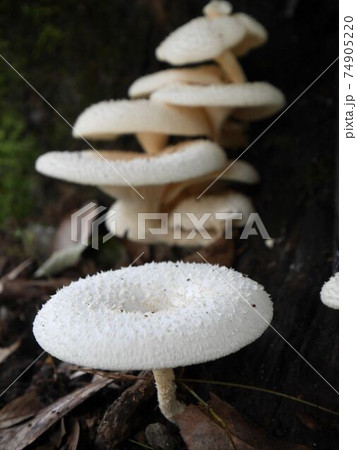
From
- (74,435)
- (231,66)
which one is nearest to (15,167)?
(231,66)

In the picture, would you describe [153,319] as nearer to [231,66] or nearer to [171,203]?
[171,203]

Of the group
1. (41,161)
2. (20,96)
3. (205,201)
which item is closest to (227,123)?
(205,201)

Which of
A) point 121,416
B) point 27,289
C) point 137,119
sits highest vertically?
point 137,119

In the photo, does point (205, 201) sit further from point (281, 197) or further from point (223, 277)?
point (223, 277)

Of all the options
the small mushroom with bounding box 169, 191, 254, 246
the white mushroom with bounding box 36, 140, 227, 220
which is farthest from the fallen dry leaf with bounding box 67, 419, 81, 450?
the small mushroom with bounding box 169, 191, 254, 246

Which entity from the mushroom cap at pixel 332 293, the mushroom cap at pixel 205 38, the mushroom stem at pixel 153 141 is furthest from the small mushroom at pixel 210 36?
the mushroom cap at pixel 332 293

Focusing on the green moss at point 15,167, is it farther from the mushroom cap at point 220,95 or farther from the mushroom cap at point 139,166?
the mushroom cap at point 220,95
